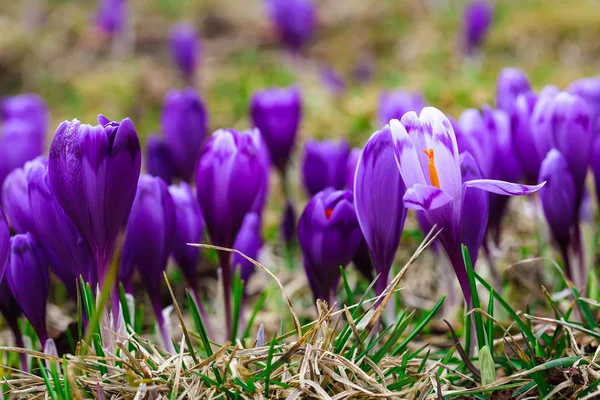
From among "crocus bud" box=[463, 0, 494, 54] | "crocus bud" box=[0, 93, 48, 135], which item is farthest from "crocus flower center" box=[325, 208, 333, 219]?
"crocus bud" box=[463, 0, 494, 54]

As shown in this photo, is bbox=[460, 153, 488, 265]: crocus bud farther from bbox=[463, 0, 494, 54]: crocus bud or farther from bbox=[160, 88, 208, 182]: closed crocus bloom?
bbox=[463, 0, 494, 54]: crocus bud

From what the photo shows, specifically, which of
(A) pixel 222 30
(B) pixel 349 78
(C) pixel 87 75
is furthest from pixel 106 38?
(B) pixel 349 78

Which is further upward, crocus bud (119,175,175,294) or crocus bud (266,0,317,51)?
crocus bud (266,0,317,51)

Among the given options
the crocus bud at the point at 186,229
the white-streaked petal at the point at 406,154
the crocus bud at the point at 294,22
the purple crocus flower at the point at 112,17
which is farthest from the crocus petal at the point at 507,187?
the purple crocus flower at the point at 112,17

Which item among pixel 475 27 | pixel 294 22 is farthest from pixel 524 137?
pixel 294 22

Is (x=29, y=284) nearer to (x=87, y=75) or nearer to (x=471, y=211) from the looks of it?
(x=471, y=211)

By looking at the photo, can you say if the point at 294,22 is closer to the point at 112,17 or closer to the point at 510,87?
the point at 112,17
